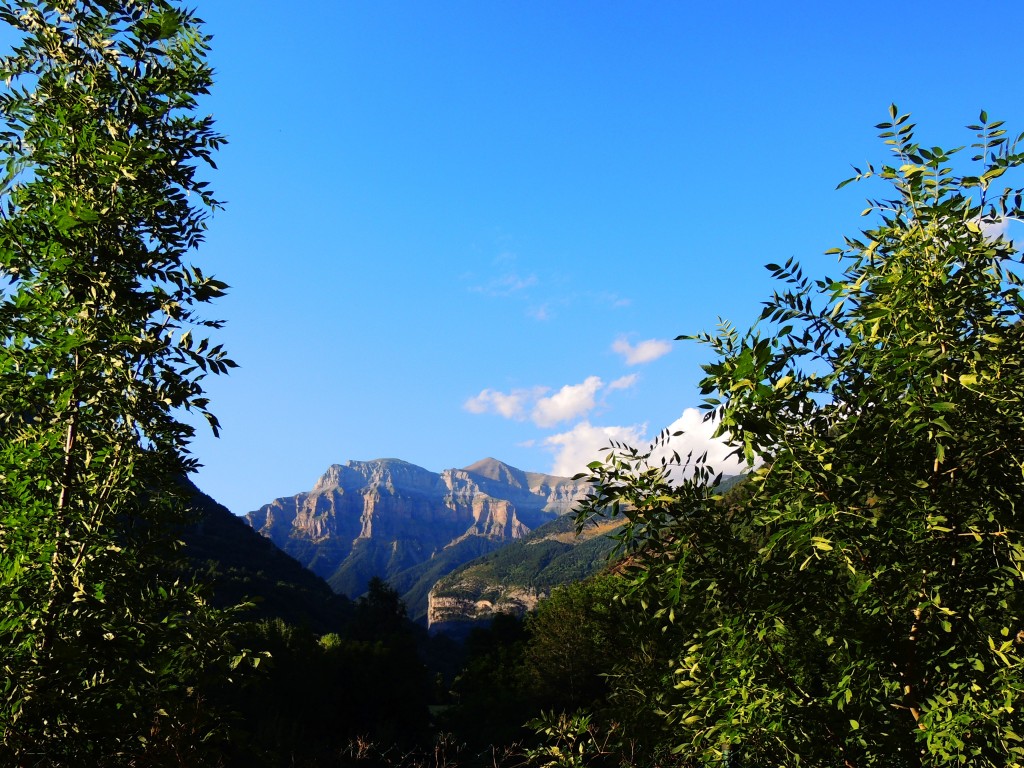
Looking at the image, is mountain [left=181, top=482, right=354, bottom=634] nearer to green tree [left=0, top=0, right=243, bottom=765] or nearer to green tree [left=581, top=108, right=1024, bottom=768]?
green tree [left=0, top=0, right=243, bottom=765]

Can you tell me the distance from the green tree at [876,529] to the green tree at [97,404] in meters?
4.20

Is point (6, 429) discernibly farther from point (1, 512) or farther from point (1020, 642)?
point (1020, 642)

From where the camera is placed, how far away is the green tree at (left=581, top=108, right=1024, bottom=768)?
175 inches

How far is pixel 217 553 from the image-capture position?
11562 centimetres

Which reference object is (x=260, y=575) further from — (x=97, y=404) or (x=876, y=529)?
(x=876, y=529)

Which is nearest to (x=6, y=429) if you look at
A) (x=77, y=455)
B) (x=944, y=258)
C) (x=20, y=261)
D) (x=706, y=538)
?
(x=77, y=455)

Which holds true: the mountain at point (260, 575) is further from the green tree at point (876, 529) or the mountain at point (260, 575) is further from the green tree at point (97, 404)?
the green tree at point (876, 529)

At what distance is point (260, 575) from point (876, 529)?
118972mm

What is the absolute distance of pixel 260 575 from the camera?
10969cm

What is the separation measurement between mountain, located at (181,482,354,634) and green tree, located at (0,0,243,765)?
273ft

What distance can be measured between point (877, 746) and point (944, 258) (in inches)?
146

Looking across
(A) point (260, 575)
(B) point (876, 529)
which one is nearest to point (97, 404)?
(B) point (876, 529)

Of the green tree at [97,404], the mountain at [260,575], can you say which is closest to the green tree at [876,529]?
the green tree at [97,404]

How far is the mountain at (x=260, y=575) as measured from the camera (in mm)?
93250
